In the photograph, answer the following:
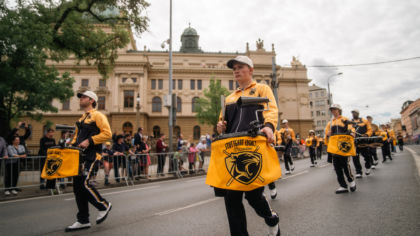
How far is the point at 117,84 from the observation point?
147 feet

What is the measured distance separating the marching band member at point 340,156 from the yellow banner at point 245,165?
4.67 meters

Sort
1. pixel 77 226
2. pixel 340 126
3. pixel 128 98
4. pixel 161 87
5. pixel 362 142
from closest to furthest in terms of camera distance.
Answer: pixel 77 226 < pixel 340 126 < pixel 362 142 < pixel 128 98 < pixel 161 87

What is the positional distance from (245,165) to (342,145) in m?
5.01

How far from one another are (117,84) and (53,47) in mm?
31340

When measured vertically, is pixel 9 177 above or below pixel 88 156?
below

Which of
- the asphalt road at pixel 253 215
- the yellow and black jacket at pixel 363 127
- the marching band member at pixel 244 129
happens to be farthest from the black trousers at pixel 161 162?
the marching band member at pixel 244 129

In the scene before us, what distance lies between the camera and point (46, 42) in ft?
37.8

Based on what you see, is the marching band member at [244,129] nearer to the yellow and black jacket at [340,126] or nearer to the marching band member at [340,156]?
the marching band member at [340,156]

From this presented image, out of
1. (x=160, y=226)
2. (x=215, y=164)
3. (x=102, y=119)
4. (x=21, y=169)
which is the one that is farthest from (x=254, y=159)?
(x=21, y=169)

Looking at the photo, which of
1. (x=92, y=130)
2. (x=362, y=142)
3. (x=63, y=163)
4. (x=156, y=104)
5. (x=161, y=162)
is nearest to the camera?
(x=63, y=163)

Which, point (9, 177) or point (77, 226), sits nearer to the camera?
point (77, 226)

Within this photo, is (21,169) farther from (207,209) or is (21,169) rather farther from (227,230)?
(227,230)

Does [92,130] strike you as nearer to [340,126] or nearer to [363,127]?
[340,126]

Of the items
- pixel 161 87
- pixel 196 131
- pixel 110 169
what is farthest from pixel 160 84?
pixel 110 169
